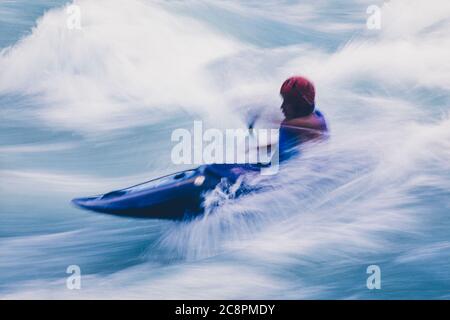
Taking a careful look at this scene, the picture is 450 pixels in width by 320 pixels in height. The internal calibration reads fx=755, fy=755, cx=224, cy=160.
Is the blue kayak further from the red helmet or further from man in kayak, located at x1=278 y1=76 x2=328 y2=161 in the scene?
the red helmet

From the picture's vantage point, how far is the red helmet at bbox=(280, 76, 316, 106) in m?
3.14

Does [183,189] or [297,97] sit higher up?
[297,97]

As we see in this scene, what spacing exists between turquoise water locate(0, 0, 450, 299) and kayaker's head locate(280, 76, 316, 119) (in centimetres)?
4

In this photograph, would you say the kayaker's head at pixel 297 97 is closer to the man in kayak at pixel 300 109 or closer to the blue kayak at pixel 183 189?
the man in kayak at pixel 300 109

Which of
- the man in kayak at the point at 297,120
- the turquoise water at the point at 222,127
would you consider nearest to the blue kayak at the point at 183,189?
the turquoise water at the point at 222,127

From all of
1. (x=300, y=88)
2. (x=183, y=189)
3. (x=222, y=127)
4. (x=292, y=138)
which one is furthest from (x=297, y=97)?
(x=183, y=189)

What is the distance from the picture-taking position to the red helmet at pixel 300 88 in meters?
3.14

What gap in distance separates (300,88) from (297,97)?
0.13ft

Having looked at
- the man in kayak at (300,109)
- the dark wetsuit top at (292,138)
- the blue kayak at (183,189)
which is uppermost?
the man in kayak at (300,109)

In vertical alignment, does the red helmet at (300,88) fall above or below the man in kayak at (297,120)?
above

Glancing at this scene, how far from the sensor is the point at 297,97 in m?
3.13

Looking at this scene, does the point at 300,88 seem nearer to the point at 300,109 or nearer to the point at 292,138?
the point at 300,109

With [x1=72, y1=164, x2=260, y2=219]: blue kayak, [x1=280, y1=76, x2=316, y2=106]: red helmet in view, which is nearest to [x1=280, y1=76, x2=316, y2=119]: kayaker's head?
[x1=280, y1=76, x2=316, y2=106]: red helmet

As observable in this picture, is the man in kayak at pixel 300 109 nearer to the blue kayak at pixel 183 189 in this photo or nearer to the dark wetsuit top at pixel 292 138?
the dark wetsuit top at pixel 292 138
